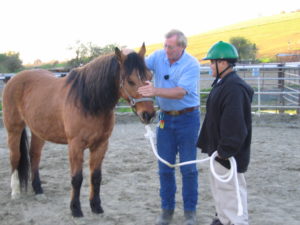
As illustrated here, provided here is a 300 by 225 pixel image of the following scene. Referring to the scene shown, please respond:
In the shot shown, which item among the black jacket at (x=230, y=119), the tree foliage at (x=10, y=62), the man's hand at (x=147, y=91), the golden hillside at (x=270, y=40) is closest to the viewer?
the black jacket at (x=230, y=119)

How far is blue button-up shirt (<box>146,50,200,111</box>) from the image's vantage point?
3.21 metres

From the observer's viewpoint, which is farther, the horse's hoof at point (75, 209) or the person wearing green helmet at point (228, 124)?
the horse's hoof at point (75, 209)

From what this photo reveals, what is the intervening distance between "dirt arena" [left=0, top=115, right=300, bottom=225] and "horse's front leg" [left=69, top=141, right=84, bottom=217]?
11cm

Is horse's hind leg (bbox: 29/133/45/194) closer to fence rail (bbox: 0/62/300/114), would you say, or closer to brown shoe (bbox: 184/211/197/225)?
brown shoe (bbox: 184/211/197/225)

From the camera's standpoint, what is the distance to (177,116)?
336 centimetres

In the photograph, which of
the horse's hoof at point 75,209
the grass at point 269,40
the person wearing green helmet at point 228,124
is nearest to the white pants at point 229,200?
the person wearing green helmet at point 228,124

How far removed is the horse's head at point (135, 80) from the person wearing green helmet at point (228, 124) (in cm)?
51

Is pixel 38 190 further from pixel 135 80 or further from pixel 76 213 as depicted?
pixel 135 80

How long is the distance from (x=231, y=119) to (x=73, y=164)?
5.79 feet

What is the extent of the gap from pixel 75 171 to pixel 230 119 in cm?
178

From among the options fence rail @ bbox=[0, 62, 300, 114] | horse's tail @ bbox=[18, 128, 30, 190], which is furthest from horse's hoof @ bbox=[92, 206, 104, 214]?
fence rail @ bbox=[0, 62, 300, 114]

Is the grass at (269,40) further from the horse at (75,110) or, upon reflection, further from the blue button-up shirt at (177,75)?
the blue button-up shirt at (177,75)

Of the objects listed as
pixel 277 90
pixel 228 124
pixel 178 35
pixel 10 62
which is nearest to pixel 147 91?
pixel 178 35

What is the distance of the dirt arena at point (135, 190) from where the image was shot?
3.62 meters
